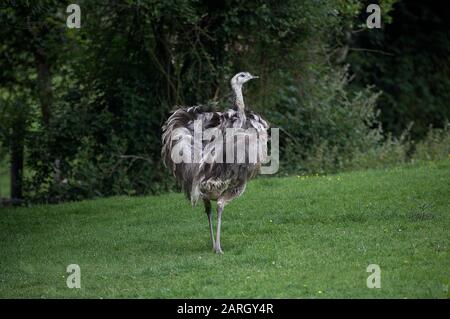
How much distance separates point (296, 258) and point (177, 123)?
2.69 meters

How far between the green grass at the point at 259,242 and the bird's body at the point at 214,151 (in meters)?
0.88

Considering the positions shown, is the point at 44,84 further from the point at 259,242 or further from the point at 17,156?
the point at 259,242

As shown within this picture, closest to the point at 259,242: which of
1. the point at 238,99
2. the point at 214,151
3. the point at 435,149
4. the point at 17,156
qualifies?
the point at 214,151

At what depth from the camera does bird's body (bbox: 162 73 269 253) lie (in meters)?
12.0

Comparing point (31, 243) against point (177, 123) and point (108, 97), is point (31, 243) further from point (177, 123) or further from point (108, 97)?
point (108, 97)

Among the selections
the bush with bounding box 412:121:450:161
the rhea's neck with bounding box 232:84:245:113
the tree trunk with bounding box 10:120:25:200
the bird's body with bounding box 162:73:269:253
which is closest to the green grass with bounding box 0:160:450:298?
the bird's body with bounding box 162:73:269:253

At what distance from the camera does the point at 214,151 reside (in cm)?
1202

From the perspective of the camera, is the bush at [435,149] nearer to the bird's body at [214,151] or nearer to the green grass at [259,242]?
the green grass at [259,242]

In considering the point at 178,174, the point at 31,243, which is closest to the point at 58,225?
the point at 31,243

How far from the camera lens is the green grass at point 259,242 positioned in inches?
400

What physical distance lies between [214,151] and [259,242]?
4.78 feet

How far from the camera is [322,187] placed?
15953 mm

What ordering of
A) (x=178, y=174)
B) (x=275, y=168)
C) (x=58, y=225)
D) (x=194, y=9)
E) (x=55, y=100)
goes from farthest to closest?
(x=55, y=100)
(x=275, y=168)
(x=194, y=9)
(x=58, y=225)
(x=178, y=174)
